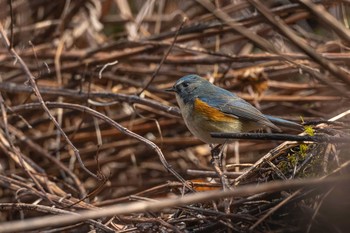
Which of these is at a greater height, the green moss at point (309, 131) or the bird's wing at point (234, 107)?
the green moss at point (309, 131)

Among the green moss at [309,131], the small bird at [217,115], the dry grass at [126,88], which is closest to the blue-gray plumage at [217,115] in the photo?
the small bird at [217,115]

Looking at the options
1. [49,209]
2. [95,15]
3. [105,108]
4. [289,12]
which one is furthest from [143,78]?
[49,209]

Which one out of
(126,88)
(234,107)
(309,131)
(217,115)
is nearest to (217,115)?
(217,115)

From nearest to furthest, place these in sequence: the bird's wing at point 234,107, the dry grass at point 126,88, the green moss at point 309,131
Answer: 1. the green moss at point 309,131
2. the bird's wing at point 234,107
3. the dry grass at point 126,88

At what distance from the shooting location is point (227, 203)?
8.25 feet

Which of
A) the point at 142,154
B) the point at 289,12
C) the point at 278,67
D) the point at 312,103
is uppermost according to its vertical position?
the point at 289,12

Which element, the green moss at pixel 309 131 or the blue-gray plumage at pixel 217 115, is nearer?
the green moss at pixel 309 131

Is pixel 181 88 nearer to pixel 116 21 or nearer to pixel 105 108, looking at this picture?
pixel 105 108

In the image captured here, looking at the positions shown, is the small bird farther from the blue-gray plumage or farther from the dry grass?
the dry grass

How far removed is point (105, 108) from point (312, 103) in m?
1.74

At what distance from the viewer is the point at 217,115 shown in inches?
148

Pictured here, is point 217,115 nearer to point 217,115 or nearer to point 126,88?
point 217,115

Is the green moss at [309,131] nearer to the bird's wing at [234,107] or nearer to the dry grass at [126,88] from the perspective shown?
the bird's wing at [234,107]

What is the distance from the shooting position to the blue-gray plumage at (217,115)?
3.68 m
